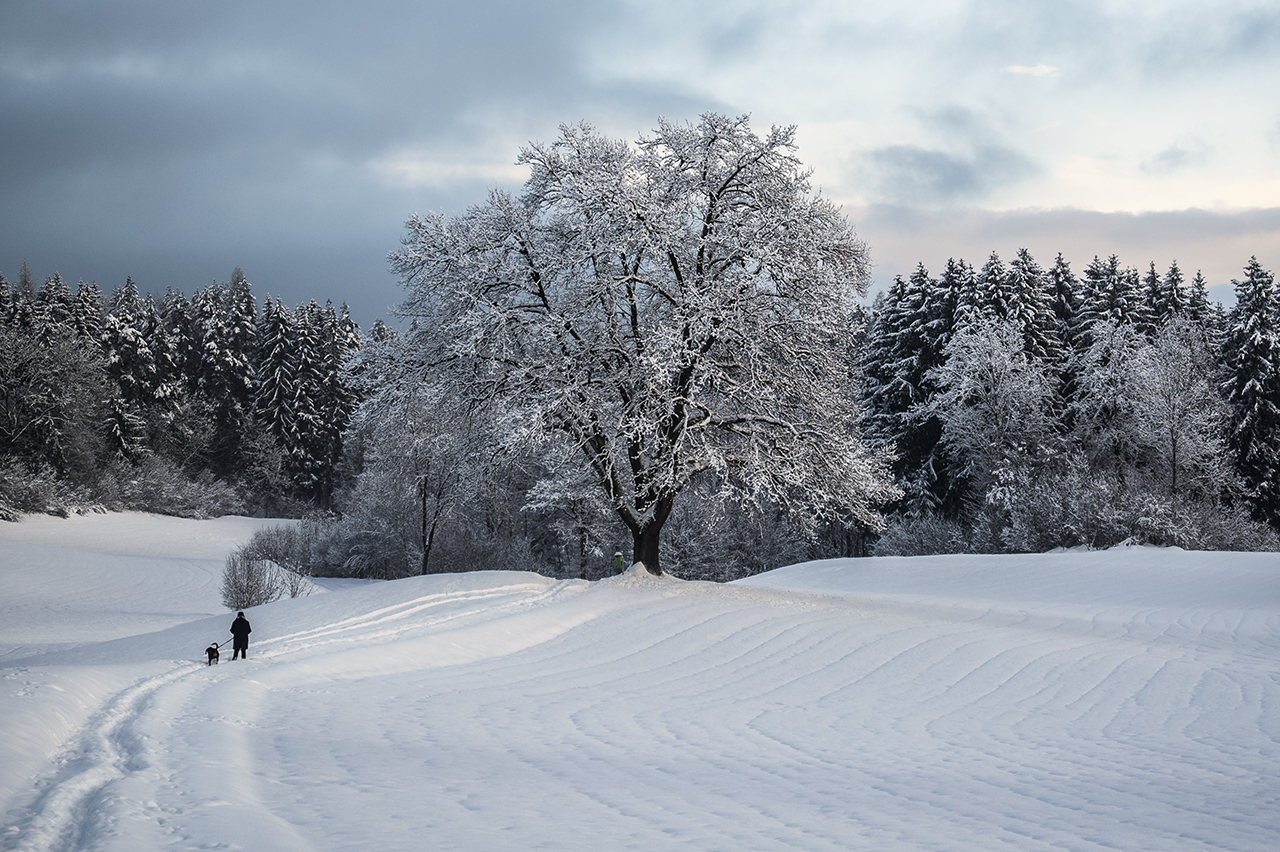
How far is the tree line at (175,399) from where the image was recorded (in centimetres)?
4338

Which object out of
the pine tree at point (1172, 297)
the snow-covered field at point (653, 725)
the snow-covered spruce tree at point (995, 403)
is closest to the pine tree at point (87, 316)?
the snow-covered field at point (653, 725)

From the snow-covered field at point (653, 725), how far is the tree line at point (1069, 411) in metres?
10.8

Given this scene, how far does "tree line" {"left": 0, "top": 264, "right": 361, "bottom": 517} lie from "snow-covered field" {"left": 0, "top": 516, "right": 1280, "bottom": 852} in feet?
104

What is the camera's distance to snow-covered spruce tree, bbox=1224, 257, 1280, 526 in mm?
35531

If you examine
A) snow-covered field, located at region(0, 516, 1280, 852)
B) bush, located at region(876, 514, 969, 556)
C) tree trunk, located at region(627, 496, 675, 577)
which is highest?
tree trunk, located at region(627, 496, 675, 577)

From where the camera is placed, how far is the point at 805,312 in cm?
1577

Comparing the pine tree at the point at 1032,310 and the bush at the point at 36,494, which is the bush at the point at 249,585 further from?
the pine tree at the point at 1032,310

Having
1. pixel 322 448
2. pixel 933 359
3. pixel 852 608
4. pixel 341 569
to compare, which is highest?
pixel 933 359

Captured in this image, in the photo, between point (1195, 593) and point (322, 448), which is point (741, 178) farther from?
point (322, 448)

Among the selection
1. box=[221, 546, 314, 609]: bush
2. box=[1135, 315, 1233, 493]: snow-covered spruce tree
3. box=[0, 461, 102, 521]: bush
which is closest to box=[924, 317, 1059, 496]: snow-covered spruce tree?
box=[1135, 315, 1233, 493]: snow-covered spruce tree

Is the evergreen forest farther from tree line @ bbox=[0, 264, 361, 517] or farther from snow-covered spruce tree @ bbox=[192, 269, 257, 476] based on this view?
snow-covered spruce tree @ bbox=[192, 269, 257, 476]

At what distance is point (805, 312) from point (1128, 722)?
9029mm

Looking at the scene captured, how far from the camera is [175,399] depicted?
189ft

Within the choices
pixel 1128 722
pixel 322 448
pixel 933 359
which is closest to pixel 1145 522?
pixel 933 359
